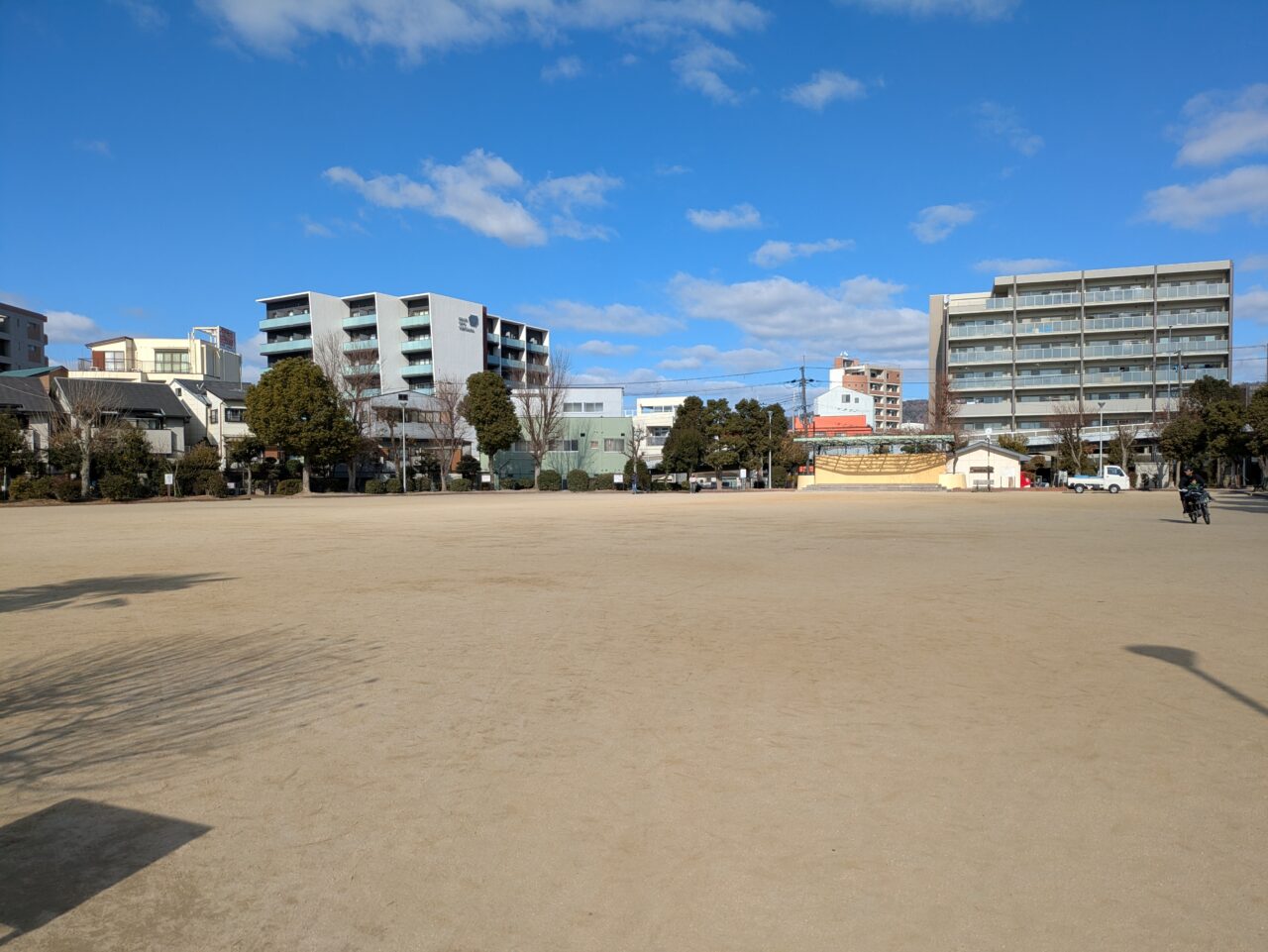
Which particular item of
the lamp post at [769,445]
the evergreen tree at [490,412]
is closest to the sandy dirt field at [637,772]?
the evergreen tree at [490,412]

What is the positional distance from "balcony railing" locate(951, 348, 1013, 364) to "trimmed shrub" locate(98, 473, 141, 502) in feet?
227

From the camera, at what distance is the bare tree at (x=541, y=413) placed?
71.4 metres

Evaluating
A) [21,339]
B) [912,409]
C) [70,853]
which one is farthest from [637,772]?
[912,409]

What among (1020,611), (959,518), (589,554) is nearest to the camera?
(1020,611)

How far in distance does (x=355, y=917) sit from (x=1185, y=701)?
5322mm

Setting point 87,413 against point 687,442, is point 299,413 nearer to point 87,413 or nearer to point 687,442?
point 87,413

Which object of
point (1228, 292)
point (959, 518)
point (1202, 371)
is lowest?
point (959, 518)

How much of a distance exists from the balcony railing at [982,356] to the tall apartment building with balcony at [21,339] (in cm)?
8713

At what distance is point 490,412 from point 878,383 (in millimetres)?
88963

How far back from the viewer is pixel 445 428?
69.3m

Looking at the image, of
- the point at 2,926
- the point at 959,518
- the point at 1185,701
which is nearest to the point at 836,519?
the point at 959,518

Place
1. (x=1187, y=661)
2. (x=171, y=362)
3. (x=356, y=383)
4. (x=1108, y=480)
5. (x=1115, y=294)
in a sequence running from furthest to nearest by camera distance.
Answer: (x=171, y=362) < (x=1115, y=294) < (x=356, y=383) < (x=1108, y=480) < (x=1187, y=661)

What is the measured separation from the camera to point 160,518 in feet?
93.1

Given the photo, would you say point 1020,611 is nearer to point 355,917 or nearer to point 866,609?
point 866,609
